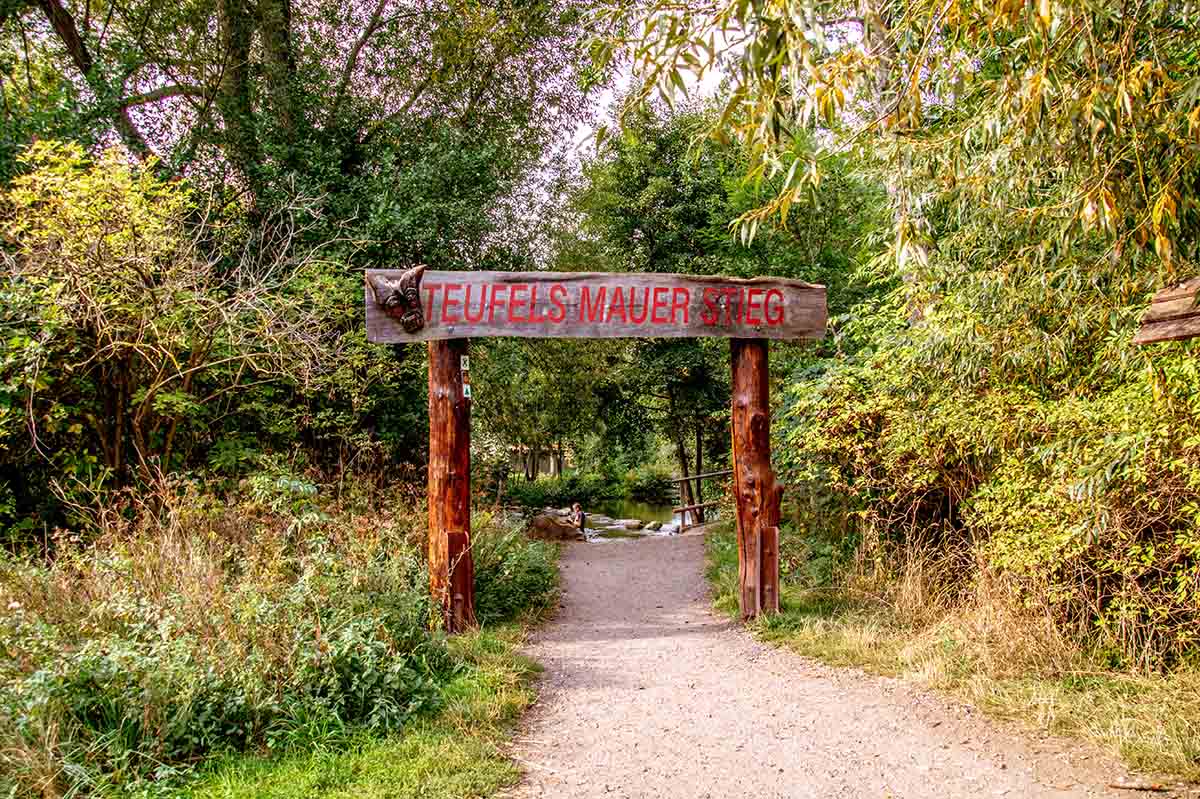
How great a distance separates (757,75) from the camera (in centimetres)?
254

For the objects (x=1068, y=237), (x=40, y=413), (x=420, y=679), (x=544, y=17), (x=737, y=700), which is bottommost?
(x=737, y=700)

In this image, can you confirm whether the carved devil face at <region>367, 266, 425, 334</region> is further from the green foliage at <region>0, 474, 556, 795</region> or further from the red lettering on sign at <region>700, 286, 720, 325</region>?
the red lettering on sign at <region>700, 286, 720, 325</region>

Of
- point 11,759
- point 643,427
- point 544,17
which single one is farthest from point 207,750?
point 643,427

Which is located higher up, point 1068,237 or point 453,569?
point 1068,237

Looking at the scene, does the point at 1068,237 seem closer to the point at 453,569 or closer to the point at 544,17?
the point at 453,569

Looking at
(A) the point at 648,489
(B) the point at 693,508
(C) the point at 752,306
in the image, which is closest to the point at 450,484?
(C) the point at 752,306

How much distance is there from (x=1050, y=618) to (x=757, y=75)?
4108 mm

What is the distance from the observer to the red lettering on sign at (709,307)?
6.39 metres

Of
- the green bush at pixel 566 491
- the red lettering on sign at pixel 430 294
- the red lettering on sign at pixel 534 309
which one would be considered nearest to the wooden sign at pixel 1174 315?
the red lettering on sign at pixel 534 309

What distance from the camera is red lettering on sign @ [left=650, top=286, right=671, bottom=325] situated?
631 centimetres

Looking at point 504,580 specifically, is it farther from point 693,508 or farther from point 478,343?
point 693,508

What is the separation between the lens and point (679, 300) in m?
6.34

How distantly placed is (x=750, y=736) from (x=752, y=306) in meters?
3.53

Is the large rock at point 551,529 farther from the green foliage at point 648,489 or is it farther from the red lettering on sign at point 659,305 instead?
the green foliage at point 648,489
